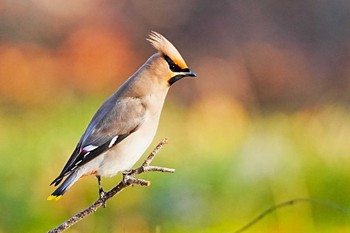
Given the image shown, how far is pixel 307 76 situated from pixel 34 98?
125 cm

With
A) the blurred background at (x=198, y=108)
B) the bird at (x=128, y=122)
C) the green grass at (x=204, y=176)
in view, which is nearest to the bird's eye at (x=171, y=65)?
the bird at (x=128, y=122)

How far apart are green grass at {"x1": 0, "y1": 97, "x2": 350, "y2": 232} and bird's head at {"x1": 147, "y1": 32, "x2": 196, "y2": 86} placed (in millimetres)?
970

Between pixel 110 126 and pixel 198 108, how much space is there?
7.39ft

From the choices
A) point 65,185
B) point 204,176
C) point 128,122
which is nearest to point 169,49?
point 128,122

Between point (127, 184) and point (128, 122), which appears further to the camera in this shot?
point (128, 122)

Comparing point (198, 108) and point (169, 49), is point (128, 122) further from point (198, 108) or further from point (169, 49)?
point (198, 108)

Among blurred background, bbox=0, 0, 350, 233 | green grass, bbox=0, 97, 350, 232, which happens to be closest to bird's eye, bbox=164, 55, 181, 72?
blurred background, bbox=0, 0, 350, 233

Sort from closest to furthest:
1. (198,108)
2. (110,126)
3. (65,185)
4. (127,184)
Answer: (127,184), (65,185), (110,126), (198,108)

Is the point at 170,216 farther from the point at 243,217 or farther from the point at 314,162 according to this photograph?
the point at 314,162

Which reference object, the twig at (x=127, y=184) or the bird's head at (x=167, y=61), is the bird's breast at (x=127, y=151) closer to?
the bird's head at (x=167, y=61)

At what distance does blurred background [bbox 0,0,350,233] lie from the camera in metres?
3.23

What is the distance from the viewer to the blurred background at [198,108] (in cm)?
323

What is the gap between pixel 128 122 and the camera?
2049 mm

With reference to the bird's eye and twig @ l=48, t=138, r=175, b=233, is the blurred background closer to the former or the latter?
the bird's eye
